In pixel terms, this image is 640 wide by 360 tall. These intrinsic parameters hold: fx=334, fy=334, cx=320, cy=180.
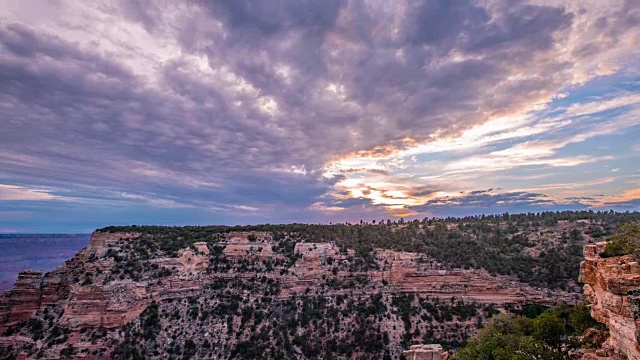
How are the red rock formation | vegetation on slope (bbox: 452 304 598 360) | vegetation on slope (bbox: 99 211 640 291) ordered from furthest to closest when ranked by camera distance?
vegetation on slope (bbox: 99 211 640 291) → the red rock formation → vegetation on slope (bbox: 452 304 598 360)

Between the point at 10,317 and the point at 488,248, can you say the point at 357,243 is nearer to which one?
the point at 488,248

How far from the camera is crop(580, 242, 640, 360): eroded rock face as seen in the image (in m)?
10.7

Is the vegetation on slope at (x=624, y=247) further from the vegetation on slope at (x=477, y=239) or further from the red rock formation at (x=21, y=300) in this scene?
the red rock formation at (x=21, y=300)

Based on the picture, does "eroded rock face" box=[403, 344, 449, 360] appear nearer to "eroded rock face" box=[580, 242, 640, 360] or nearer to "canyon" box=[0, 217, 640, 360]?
"canyon" box=[0, 217, 640, 360]

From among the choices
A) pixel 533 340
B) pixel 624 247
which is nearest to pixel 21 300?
pixel 533 340

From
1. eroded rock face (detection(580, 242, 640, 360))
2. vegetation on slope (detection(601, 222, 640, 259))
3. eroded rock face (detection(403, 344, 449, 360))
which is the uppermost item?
vegetation on slope (detection(601, 222, 640, 259))

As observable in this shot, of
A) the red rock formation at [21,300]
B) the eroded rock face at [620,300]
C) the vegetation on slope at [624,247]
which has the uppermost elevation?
the vegetation on slope at [624,247]

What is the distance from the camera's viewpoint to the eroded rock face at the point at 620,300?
1068 cm

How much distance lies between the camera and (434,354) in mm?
27844

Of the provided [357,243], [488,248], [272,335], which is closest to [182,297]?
[272,335]

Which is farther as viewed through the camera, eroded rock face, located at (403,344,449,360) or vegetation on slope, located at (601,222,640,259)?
eroded rock face, located at (403,344,449,360)

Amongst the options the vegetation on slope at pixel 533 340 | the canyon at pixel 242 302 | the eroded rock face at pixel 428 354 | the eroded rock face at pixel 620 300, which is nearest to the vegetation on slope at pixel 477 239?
the canyon at pixel 242 302

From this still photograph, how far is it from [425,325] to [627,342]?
30.6 m

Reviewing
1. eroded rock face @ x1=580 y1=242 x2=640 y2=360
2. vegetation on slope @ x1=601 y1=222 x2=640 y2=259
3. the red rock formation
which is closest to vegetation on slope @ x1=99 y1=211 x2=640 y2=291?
the red rock formation
